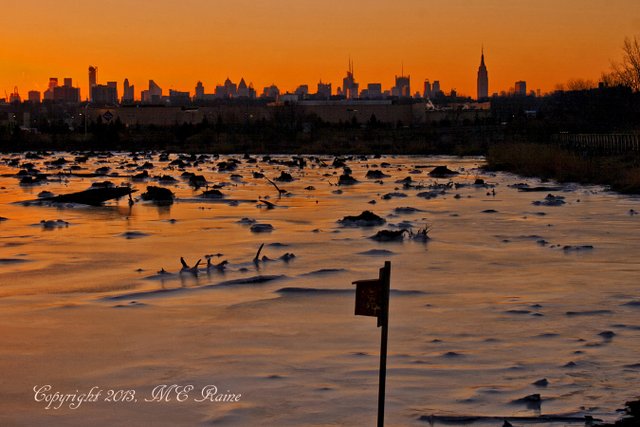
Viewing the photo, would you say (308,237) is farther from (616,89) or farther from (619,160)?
(616,89)

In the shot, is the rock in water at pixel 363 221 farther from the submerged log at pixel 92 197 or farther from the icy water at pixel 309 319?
the submerged log at pixel 92 197

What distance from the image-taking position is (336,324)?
1203cm

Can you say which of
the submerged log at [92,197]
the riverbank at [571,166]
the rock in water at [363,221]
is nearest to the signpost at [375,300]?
the rock in water at [363,221]

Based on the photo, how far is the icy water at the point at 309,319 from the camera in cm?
892

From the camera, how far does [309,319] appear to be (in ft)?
40.6

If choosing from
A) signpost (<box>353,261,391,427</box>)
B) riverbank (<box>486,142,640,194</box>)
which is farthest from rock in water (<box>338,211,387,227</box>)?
signpost (<box>353,261,391,427</box>)

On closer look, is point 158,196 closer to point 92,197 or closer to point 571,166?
point 92,197

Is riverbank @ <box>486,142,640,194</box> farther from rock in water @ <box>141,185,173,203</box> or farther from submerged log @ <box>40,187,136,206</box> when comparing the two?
submerged log @ <box>40,187,136,206</box>

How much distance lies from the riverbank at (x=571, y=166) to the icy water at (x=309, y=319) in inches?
442

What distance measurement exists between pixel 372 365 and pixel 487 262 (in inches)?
294

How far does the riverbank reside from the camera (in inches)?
1419

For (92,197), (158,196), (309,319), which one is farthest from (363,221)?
(309,319)

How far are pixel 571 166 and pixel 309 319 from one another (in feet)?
102

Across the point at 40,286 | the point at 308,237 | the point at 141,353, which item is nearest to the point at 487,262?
the point at 308,237
